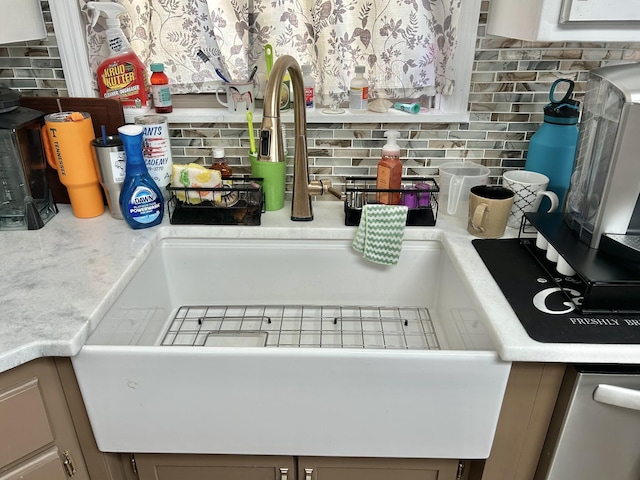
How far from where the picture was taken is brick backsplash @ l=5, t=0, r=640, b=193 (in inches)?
54.9

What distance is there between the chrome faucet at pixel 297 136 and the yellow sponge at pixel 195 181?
0.50 feet

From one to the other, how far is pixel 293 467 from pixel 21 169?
1.02 metres

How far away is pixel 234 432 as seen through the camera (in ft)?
3.45

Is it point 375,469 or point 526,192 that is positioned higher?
point 526,192

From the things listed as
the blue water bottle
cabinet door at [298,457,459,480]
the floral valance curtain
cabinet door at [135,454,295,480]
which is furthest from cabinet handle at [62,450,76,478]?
the blue water bottle

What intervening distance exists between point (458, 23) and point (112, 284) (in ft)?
3.67

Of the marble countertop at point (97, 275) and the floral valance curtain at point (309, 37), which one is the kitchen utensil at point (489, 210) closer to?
the marble countertop at point (97, 275)

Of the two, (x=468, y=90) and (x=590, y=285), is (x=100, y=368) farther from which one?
(x=468, y=90)

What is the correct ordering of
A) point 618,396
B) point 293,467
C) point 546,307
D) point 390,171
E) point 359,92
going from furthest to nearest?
1. point 359,92
2. point 390,171
3. point 293,467
4. point 546,307
5. point 618,396

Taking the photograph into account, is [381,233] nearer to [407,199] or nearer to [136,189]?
[407,199]

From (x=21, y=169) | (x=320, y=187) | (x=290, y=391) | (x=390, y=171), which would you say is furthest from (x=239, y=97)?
(x=290, y=391)

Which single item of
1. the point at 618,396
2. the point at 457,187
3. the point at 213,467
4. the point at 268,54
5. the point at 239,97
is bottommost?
the point at 213,467

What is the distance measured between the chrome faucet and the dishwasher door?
74 cm

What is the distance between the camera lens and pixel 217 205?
142 centimetres
